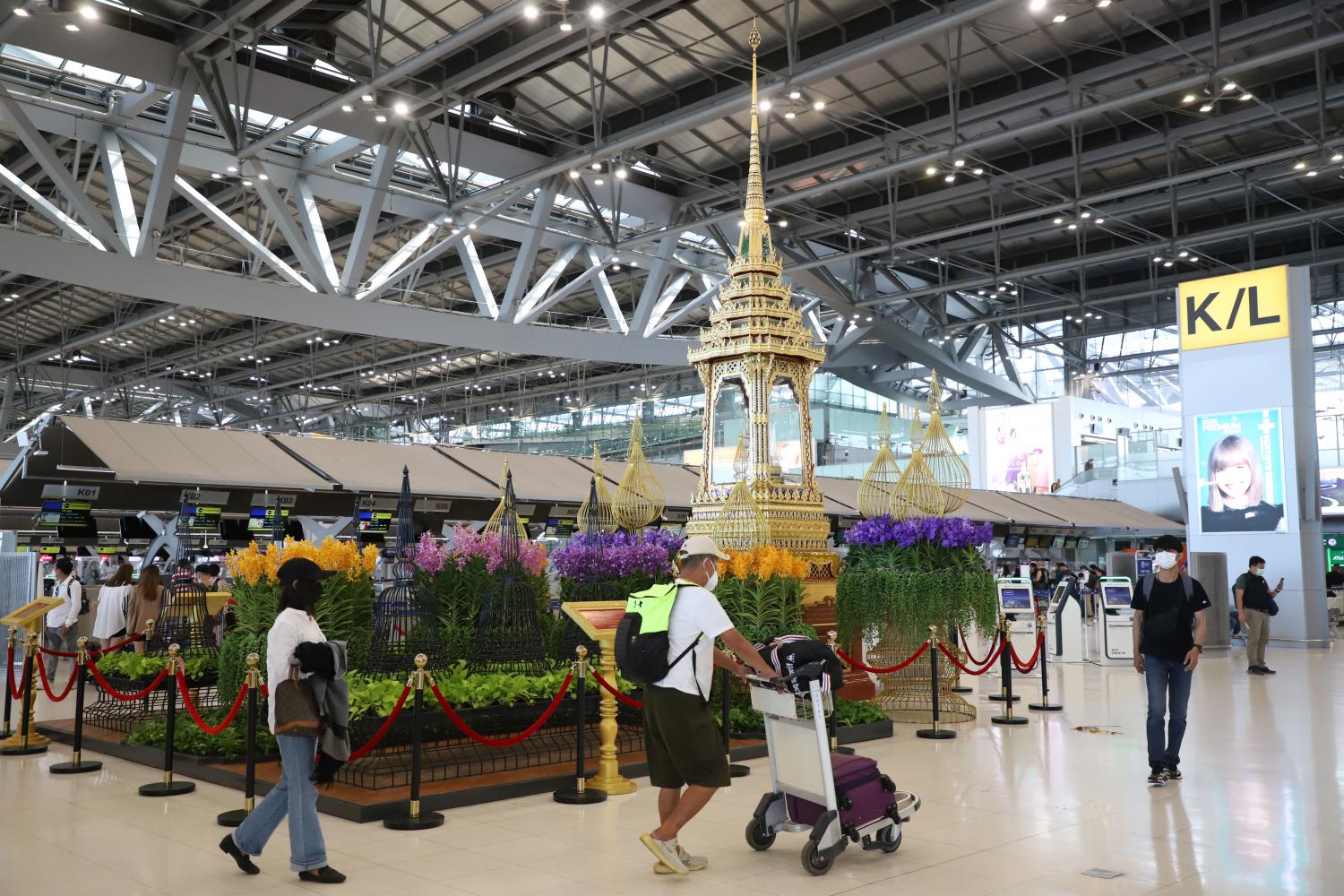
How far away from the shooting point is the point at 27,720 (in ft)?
29.1

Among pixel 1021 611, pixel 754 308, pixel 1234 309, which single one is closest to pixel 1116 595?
pixel 1021 611

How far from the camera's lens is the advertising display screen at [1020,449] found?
35.6m

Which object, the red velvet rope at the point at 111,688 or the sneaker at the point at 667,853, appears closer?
the sneaker at the point at 667,853

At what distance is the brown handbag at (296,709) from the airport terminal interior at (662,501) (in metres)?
0.02

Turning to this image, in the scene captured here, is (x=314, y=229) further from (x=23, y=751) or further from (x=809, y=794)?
(x=809, y=794)

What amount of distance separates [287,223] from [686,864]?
1321cm

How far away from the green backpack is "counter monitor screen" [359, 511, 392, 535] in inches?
520

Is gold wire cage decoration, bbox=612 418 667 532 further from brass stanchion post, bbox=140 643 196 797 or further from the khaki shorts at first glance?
the khaki shorts

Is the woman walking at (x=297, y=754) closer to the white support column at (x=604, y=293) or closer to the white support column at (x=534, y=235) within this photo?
the white support column at (x=534, y=235)

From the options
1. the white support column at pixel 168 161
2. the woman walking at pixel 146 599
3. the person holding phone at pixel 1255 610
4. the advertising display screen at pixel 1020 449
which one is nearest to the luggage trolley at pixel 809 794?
the woman walking at pixel 146 599

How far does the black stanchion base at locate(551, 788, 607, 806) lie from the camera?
6.73 metres

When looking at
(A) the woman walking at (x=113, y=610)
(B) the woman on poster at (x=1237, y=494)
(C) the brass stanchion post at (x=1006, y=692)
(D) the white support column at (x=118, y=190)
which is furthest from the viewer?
(B) the woman on poster at (x=1237, y=494)

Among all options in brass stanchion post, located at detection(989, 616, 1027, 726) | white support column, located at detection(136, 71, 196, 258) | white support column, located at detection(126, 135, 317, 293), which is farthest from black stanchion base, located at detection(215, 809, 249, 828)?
white support column, located at detection(126, 135, 317, 293)

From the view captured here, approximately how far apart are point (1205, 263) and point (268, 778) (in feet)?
93.7
